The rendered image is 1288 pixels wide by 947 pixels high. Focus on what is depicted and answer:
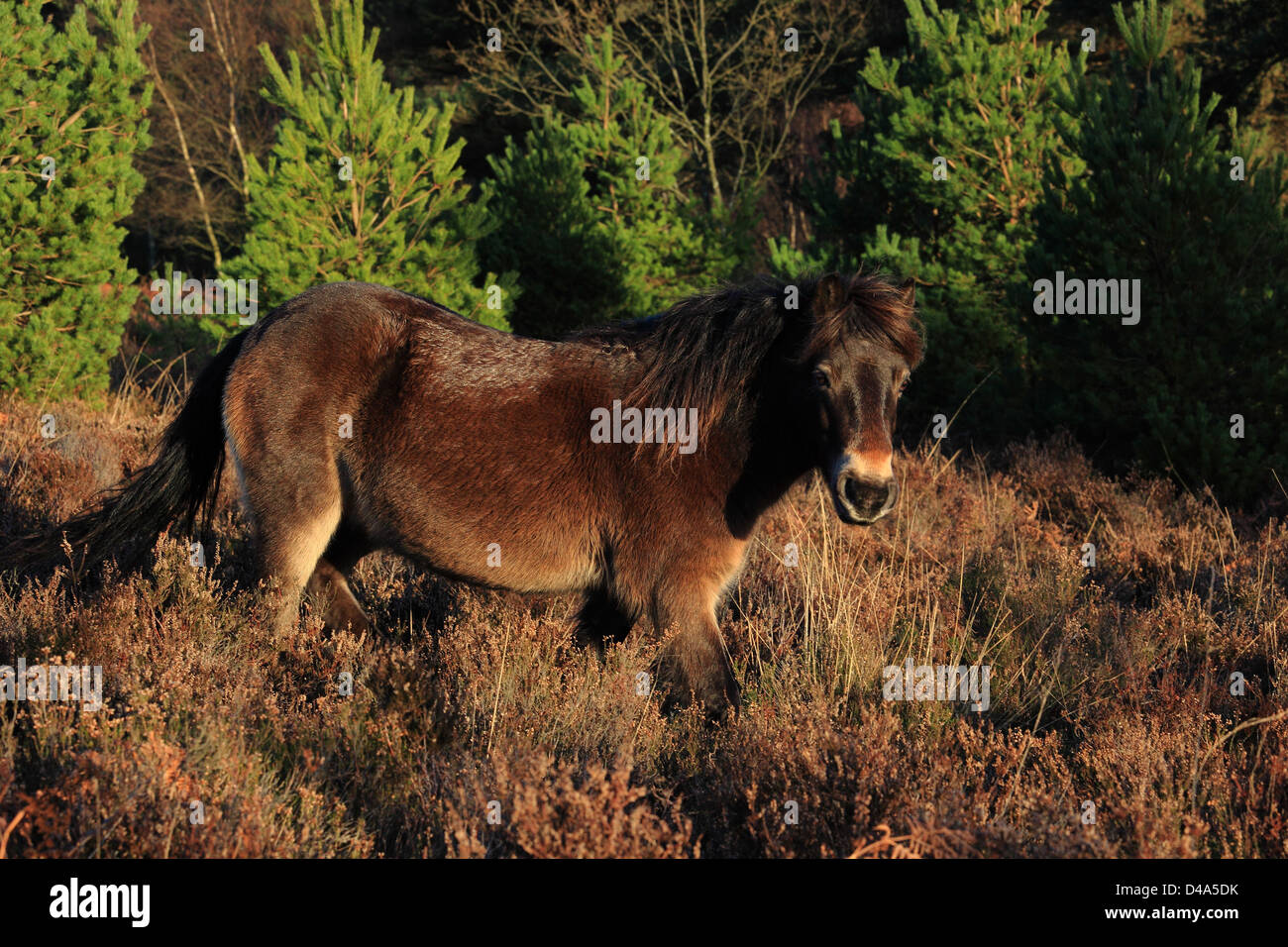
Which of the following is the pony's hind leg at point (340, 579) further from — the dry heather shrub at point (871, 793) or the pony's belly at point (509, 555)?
the dry heather shrub at point (871, 793)

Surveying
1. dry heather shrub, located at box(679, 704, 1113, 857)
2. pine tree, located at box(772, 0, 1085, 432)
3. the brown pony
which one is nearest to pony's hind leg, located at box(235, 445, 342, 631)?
the brown pony

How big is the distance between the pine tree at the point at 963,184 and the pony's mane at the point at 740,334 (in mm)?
5602

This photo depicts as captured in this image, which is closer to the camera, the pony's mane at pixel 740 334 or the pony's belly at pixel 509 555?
the pony's mane at pixel 740 334

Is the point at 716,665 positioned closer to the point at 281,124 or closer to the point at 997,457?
the point at 997,457

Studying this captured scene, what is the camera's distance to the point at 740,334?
15.0 ft

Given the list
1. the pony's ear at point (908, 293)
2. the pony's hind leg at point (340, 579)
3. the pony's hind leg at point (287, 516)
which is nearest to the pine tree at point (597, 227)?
the pony's hind leg at point (340, 579)

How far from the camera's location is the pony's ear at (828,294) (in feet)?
13.7

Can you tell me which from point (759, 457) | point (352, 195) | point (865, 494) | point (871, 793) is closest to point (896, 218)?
point (352, 195)

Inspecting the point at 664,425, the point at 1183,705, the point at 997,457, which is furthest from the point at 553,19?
the point at 1183,705

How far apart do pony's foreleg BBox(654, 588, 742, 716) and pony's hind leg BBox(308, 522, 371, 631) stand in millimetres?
1558

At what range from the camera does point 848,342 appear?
4.15m

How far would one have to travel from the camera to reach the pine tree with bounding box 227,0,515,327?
32.6 ft

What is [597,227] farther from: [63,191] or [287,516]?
[287,516]
